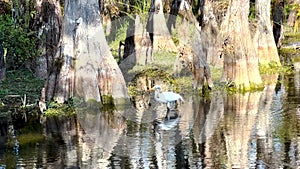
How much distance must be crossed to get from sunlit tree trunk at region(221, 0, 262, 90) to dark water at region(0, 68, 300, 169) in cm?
171

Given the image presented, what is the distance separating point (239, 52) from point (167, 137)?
314 inches

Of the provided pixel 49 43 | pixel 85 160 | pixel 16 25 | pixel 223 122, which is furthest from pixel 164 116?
pixel 16 25

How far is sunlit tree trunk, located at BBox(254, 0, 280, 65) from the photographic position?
29375mm

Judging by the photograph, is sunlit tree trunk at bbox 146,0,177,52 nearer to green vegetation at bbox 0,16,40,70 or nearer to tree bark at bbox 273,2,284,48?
green vegetation at bbox 0,16,40,70

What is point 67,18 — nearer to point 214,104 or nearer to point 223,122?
point 214,104

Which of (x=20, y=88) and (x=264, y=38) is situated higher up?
(x=264, y=38)

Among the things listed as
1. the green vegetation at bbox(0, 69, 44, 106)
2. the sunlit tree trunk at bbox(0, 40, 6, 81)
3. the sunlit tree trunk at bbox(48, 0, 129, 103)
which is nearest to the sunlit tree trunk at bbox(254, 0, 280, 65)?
the green vegetation at bbox(0, 69, 44, 106)

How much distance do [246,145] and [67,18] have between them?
9.82m

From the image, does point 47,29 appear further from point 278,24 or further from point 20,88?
point 278,24

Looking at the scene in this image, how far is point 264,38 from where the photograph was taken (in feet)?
97.8

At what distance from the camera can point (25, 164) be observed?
12.7 m

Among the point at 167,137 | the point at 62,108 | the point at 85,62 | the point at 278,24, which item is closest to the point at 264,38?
the point at 278,24

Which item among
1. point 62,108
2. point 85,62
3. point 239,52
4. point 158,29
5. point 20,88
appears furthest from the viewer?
point 158,29

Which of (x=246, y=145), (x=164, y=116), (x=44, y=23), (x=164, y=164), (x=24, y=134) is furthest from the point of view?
(x=44, y=23)
